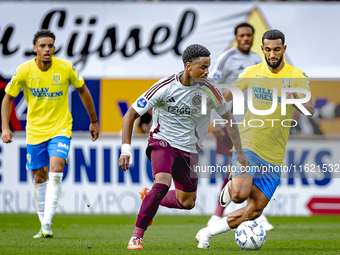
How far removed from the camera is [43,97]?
23.7 ft

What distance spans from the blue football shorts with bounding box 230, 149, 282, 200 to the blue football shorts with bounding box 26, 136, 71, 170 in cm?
229

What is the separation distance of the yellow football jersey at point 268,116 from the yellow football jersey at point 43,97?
2.45m

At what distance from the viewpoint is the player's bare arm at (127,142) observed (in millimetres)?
5234

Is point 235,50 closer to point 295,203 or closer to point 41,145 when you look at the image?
point 41,145

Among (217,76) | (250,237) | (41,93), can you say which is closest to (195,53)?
(250,237)

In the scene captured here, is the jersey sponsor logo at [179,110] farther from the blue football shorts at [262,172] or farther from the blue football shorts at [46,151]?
the blue football shorts at [46,151]

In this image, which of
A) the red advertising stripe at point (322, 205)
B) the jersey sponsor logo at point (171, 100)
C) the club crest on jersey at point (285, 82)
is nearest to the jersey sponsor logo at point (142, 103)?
the jersey sponsor logo at point (171, 100)

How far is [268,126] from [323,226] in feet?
13.4

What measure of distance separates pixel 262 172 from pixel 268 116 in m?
0.62

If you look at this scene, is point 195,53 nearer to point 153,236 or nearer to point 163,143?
point 163,143

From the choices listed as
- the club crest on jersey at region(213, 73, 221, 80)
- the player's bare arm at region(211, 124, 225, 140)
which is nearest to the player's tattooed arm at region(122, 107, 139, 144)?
the player's bare arm at region(211, 124, 225, 140)

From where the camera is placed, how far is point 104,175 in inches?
448

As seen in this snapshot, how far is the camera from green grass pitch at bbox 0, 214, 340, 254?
564 centimetres

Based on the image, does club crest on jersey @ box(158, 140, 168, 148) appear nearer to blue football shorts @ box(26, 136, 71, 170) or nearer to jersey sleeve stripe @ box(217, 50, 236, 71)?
blue football shorts @ box(26, 136, 71, 170)
